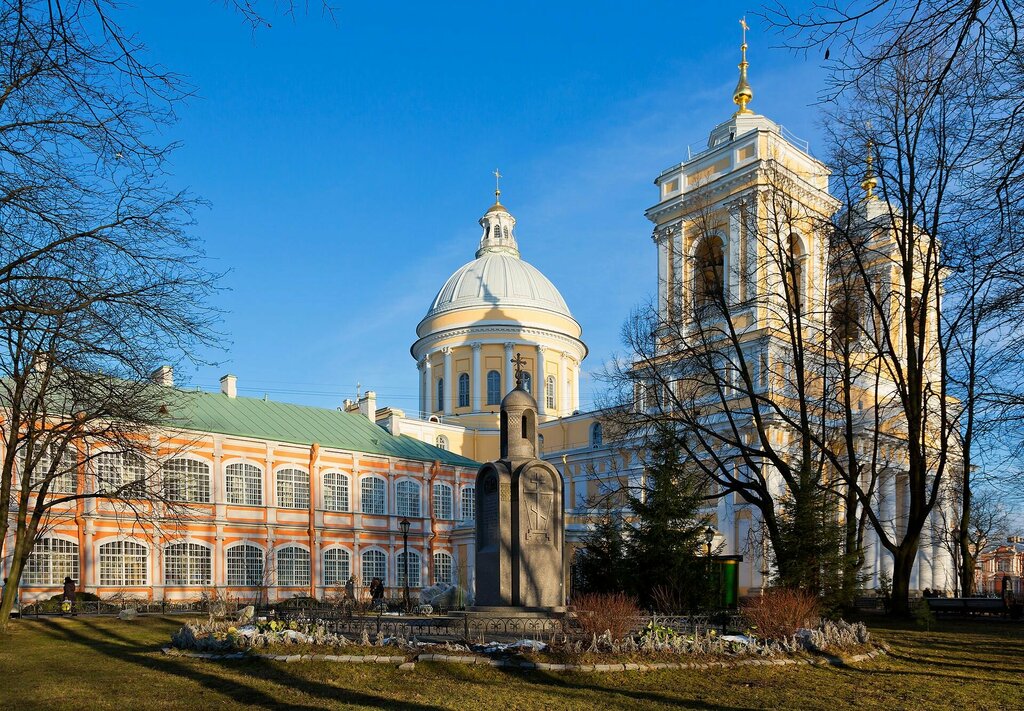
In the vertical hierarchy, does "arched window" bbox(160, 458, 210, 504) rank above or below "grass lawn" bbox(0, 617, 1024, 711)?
above

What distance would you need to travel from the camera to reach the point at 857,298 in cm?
2702

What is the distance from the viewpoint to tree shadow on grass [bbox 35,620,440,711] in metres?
11.1

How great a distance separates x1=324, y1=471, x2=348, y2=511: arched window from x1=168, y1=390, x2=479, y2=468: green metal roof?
1541 mm

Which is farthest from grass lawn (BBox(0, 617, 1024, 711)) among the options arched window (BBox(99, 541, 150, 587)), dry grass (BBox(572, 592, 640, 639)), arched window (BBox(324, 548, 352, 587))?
arched window (BBox(324, 548, 352, 587))

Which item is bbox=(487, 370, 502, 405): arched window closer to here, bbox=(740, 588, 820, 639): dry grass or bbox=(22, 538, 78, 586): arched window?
bbox=(22, 538, 78, 586): arched window

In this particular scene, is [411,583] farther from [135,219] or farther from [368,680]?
[135,219]

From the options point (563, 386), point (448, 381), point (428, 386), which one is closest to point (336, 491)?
point (448, 381)

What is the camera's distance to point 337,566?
47.4 metres

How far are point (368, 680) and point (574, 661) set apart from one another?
2886mm

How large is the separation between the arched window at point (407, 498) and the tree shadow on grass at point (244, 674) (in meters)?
32.6

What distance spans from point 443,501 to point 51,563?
21.5m


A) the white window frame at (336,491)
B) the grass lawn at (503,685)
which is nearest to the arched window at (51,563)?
the white window frame at (336,491)

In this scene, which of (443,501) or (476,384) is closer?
(443,501)

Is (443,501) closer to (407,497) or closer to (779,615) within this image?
(407,497)
